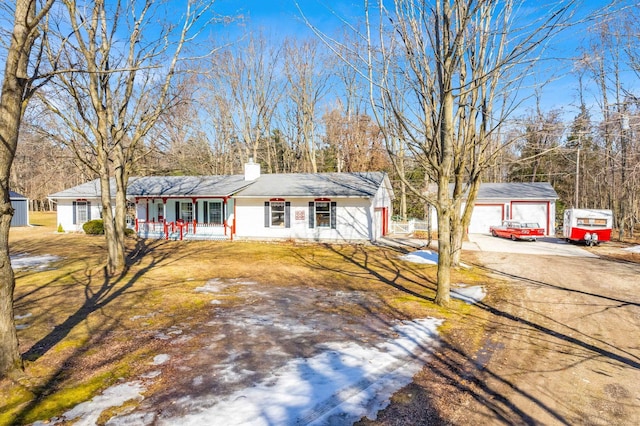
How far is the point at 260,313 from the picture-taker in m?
7.58

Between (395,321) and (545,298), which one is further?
(545,298)

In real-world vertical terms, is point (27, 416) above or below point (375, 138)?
below

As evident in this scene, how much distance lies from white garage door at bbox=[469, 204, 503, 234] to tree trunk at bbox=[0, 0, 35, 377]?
2535 centimetres

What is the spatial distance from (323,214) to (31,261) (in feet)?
41.5

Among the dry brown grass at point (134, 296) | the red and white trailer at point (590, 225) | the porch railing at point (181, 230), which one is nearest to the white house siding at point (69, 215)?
the porch railing at point (181, 230)

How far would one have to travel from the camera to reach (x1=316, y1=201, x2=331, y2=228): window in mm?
19531

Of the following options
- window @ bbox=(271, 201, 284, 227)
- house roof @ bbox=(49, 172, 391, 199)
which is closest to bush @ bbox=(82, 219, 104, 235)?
house roof @ bbox=(49, 172, 391, 199)

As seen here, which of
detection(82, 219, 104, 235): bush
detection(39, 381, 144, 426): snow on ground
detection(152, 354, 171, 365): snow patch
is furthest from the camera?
detection(82, 219, 104, 235): bush

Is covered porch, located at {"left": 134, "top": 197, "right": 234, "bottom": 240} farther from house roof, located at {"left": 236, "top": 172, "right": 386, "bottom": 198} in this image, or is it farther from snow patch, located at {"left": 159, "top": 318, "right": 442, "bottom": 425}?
snow patch, located at {"left": 159, "top": 318, "right": 442, "bottom": 425}

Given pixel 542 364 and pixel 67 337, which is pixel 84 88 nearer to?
pixel 67 337

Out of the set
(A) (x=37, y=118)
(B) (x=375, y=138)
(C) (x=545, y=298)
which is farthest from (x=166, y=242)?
(B) (x=375, y=138)

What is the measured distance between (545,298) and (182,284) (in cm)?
958

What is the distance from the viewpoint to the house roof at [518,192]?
2452cm

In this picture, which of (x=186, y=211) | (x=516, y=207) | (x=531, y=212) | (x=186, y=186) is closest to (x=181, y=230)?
(x=186, y=211)
